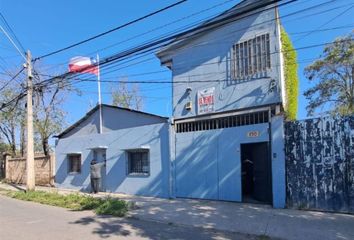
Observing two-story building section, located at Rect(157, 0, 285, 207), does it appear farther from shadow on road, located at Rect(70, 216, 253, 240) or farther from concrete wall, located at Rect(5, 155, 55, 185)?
concrete wall, located at Rect(5, 155, 55, 185)

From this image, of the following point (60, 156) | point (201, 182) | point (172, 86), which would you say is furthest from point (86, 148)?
point (201, 182)

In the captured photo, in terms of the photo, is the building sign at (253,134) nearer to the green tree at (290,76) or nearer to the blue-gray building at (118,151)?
the green tree at (290,76)

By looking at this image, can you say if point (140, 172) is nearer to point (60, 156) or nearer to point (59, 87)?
point (60, 156)

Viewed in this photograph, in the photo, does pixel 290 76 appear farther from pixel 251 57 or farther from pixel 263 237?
pixel 263 237

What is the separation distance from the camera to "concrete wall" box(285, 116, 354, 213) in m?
10.4

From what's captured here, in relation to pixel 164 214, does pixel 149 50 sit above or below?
above

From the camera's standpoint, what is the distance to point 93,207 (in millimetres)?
12406

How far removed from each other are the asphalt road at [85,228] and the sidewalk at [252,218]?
0.62m

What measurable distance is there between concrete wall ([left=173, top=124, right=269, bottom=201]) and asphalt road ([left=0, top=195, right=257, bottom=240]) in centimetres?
382

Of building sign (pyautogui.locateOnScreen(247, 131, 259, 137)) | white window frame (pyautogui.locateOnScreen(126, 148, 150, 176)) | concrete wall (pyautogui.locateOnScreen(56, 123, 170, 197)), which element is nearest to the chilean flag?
concrete wall (pyautogui.locateOnScreen(56, 123, 170, 197))

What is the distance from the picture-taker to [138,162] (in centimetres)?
1672

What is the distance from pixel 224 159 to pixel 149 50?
458 cm

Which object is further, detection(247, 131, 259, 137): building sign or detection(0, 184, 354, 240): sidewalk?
detection(247, 131, 259, 137): building sign

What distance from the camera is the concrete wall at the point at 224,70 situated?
12.4m
